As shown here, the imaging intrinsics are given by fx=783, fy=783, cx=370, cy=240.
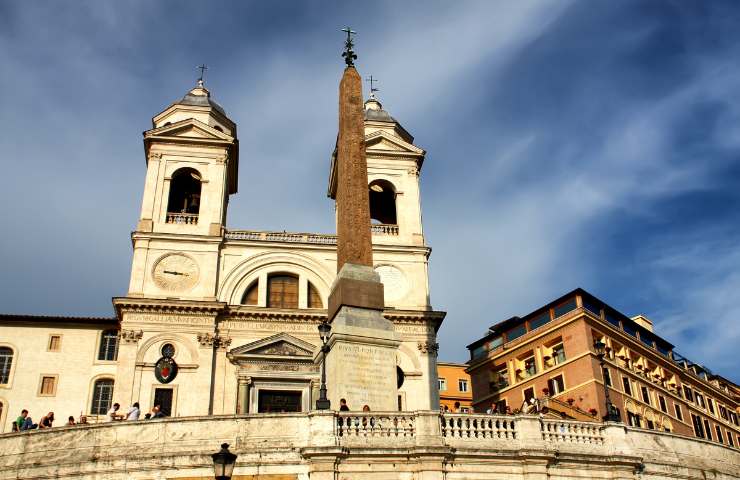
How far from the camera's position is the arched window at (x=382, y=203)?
4438cm

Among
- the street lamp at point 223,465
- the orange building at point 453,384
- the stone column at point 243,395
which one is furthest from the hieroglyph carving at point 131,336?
the orange building at point 453,384

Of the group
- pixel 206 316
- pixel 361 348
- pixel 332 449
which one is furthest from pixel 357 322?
pixel 206 316

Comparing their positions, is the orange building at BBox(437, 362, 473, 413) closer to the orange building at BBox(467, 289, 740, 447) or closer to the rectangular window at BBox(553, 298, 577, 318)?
the orange building at BBox(467, 289, 740, 447)

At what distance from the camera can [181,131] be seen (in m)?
42.3

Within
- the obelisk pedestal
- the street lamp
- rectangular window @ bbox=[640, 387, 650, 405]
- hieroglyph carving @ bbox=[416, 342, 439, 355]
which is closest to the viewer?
the street lamp

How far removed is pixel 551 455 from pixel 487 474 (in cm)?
172

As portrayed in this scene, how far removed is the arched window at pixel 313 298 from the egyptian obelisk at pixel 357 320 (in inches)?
459

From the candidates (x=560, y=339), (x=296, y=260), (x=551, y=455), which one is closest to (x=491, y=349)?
(x=560, y=339)

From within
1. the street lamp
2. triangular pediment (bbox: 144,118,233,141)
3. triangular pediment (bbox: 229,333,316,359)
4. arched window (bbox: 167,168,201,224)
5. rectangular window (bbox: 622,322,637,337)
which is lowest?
the street lamp

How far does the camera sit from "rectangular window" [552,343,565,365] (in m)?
49.5

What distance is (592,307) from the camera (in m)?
50.6

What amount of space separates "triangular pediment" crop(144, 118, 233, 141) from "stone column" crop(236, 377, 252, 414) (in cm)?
1370

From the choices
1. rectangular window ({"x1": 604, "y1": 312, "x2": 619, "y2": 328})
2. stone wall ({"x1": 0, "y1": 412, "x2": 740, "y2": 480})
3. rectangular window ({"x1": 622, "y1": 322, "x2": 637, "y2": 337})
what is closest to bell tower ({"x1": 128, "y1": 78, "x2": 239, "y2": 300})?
stone wall ({"x1": 0, "y1": 412, "x2": 740, "y2": 480})

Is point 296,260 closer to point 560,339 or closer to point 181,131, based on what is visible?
point 181,131
